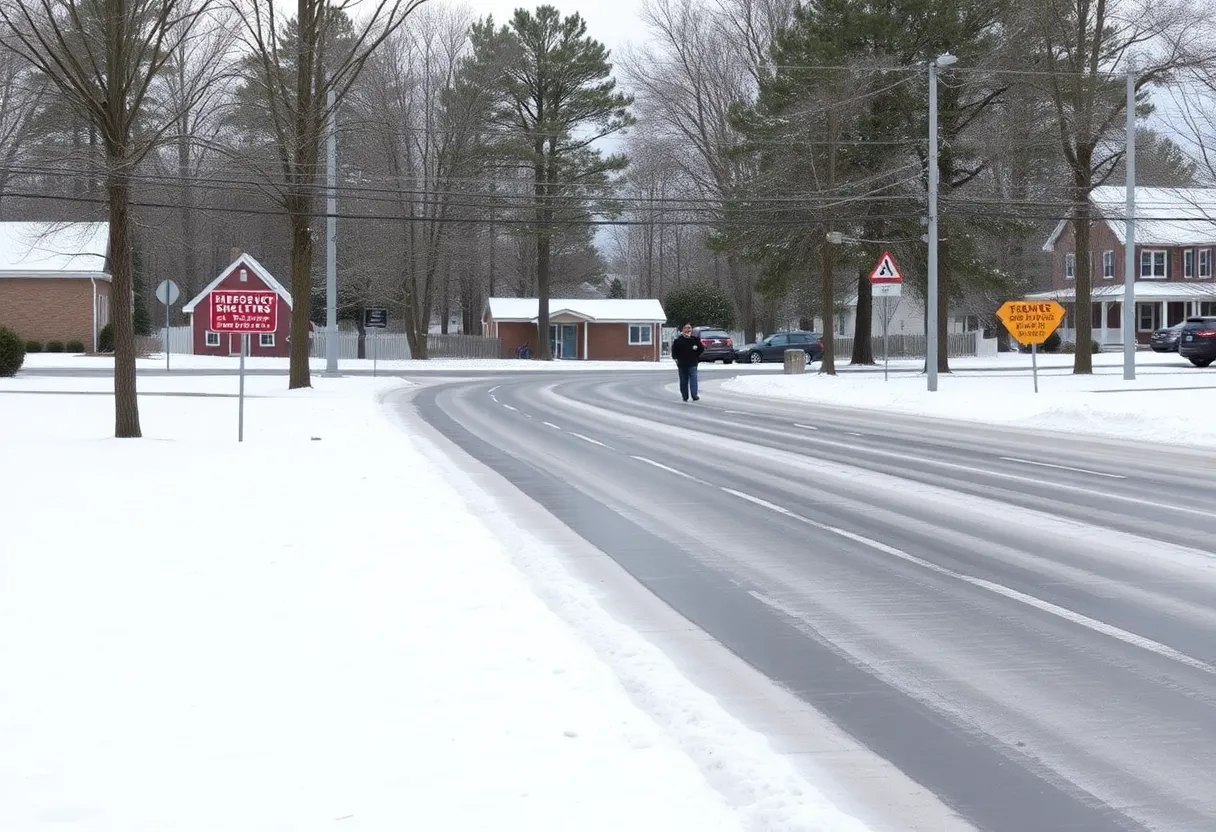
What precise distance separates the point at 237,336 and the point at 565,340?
59.2 feet

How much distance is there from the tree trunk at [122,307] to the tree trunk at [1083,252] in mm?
29100

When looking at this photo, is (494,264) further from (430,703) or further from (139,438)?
(430,703)

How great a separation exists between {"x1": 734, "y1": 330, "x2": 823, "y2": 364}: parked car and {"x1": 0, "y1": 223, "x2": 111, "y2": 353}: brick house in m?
30.6

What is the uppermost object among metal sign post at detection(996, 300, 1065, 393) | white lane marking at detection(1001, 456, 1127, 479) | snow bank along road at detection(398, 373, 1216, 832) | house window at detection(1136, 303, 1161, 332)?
house window at detection(1136, 303, 1161, 332)

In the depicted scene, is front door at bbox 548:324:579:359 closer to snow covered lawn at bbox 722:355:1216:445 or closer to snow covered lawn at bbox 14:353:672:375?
snow covered lawn at bbox 14:353:672:375

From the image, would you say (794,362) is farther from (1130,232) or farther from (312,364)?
(312,364)

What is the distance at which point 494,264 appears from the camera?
285 feet

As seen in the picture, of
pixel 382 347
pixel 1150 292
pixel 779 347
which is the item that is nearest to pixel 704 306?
pixel 779 347

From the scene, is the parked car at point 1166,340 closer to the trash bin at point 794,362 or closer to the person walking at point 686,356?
the trash bin at point 794,362

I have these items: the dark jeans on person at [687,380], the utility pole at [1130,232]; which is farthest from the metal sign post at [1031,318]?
the dark jeans on person at [687,380]

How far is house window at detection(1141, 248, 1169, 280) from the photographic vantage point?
77250mm

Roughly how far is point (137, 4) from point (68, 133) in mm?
50592

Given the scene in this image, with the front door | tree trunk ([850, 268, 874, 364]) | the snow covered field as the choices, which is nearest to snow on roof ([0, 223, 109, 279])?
the front door

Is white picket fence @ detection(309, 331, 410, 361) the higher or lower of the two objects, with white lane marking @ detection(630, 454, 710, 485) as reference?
higher
